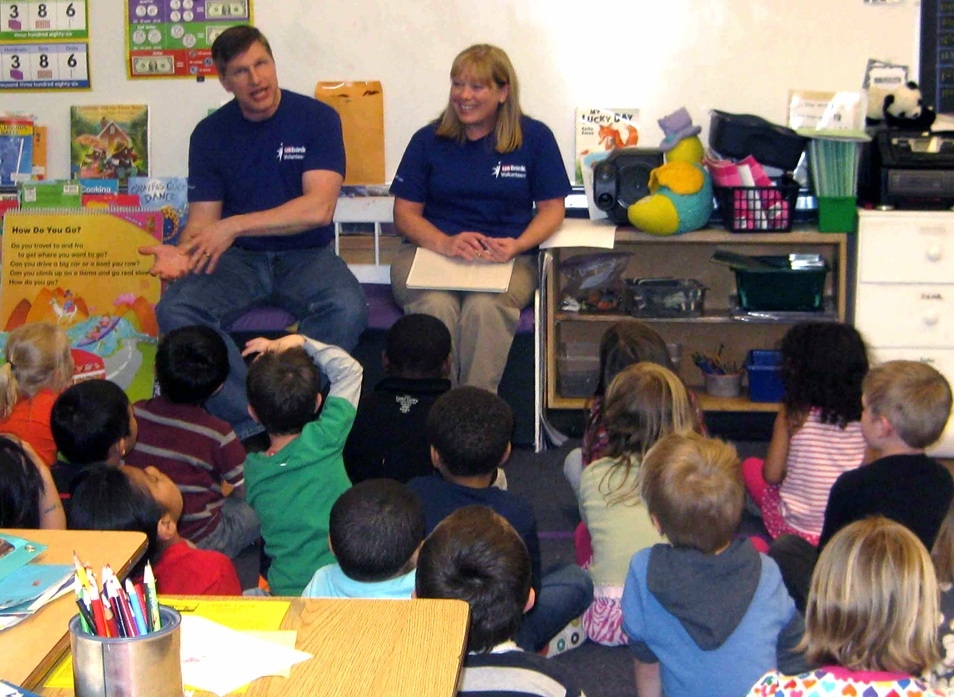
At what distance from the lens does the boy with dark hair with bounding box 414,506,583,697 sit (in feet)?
4.98

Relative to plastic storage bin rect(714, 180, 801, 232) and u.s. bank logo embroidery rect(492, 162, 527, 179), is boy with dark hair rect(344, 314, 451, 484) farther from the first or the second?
plastic storage bin rect(714, 180, 801, 232)

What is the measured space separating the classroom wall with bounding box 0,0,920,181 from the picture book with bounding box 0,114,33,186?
0.73 metres

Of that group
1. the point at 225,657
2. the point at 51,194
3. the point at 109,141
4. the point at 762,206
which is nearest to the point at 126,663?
the point at 225,657

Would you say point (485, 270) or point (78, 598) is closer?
point (78, 598)

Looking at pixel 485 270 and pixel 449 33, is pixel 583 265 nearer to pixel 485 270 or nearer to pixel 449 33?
pixel 485 270

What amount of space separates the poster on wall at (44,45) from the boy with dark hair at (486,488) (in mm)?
2642

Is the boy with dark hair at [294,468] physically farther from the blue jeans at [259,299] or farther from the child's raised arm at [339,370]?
the blue jeans at [259,299]

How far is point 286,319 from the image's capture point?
11.7ft

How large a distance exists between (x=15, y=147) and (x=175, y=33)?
765 millimetres

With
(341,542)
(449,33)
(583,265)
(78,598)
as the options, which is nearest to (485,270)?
(583,265)

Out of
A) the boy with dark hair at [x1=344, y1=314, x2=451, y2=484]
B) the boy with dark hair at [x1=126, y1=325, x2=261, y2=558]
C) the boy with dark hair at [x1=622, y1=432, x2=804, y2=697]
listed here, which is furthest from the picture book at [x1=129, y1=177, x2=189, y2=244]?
the boy with dark hair at [x1=622, y1=432, x2=804, y2=697]

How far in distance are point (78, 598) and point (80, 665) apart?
6cm

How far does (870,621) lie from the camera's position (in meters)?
1.41

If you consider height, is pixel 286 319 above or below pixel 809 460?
above
